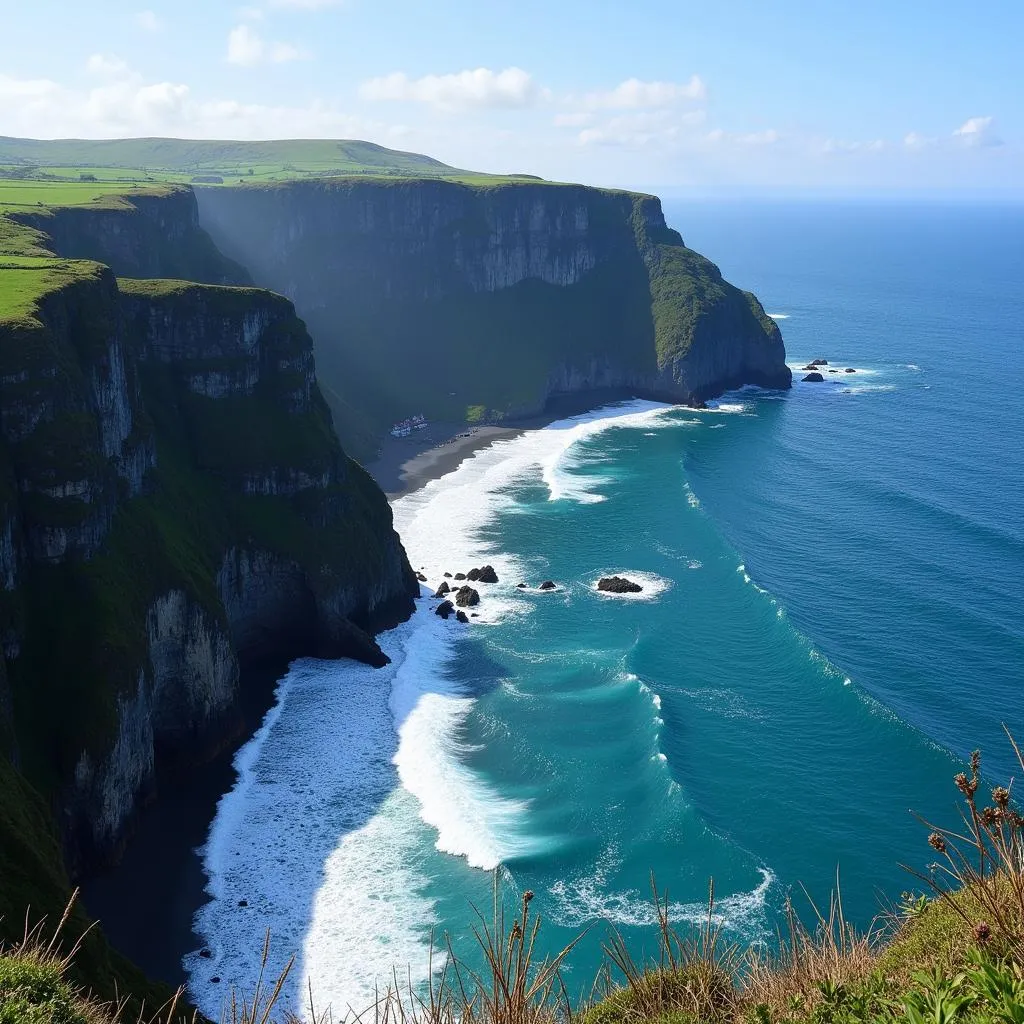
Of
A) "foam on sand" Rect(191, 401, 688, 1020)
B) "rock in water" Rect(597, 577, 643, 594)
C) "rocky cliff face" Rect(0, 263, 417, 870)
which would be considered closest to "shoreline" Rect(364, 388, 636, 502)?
"rocky cliff face" Rect(0, 263, 417, 870)

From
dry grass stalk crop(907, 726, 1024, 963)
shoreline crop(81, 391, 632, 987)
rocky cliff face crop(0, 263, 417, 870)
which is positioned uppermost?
dry grass stalk crop(907, 726, 1024, 963)

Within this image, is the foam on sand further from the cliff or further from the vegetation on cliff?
the cliff

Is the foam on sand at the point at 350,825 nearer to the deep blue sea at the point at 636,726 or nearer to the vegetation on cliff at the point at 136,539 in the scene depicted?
the deep blue sea at the point at 636,726

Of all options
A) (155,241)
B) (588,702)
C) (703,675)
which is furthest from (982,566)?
(155,241)

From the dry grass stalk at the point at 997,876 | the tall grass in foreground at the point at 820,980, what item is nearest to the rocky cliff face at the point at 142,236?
the tall grass in foreground at the point at 820,980

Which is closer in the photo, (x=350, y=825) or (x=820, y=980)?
(x=820, y=980)

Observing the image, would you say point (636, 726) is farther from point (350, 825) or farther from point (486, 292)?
point (486, 292)

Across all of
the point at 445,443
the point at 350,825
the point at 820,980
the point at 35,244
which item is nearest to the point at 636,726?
the point at 350,825

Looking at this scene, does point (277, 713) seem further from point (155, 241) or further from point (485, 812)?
point (155, 241)
